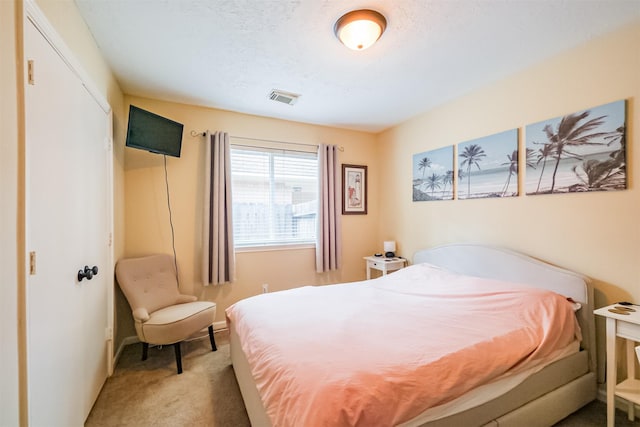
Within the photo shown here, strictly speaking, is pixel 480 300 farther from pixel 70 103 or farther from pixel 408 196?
pixel 70 103

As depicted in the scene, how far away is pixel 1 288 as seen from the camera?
0.99 m

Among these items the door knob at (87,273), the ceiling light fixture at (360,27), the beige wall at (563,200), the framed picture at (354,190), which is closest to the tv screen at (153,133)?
the door knob at (87,273)

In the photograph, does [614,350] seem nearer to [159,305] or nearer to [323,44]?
[323,44]

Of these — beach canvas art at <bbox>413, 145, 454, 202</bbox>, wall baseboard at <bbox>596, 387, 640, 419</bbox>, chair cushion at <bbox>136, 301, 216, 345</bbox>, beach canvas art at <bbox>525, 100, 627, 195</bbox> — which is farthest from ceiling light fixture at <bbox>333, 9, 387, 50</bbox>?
wall baseboard at <bbox>596, 387, 640, 419</bbox>

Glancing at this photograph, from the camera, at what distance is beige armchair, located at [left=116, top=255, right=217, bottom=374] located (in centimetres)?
230

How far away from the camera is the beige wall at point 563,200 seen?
1.85m

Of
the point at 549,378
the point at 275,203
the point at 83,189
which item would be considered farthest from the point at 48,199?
the point at 549,378

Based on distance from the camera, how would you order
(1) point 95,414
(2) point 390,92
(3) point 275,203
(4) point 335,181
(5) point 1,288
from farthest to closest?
(4) point 335,181
(3) point 275,203
(2) point 390,92
(1) point 95,414
(5) point 1,288

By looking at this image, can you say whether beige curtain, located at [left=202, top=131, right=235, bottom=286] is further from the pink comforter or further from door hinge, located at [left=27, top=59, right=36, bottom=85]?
door hinge, located at [left=27, top=59, right=36, bottom=85]

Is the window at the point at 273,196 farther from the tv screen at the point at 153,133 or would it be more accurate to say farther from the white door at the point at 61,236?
the white door at the point at 61,236

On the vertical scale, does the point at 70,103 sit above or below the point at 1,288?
above

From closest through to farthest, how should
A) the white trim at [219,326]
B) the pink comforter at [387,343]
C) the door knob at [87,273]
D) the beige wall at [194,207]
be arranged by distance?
the pink comforter at [387,343], the door knob at [87,273], the beige wall at [194,207], the white trim at [219,326]

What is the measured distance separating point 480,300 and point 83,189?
290cm

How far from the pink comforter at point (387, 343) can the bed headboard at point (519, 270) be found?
17 cm
